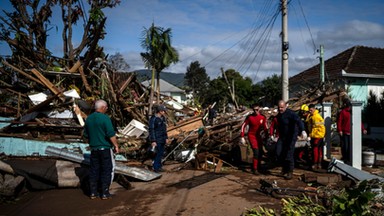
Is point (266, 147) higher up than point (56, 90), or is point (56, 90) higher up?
point (56, 90)

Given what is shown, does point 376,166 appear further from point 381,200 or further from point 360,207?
point 360,207

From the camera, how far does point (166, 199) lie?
6.23 metres

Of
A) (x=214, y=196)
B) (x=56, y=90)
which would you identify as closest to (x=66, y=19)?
(x=56, y=90)

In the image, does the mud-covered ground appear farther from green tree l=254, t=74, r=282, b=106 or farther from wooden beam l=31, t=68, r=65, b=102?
green tree l=254, t=74, r=282, b=106

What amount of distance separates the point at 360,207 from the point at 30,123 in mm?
9917

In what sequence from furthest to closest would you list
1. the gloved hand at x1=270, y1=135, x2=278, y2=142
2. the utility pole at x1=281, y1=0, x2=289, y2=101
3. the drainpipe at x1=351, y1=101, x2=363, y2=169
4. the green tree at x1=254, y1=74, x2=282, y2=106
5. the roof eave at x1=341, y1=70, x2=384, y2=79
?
the green tree at x1=254, y1=74, x2=282, y2=106 < the roof eave at x1=341, y1=70, x2=384, y2=79 < the utility pole at x1=281, y1=0, x2=289, y2=101 < the gloved hand at x1=270, y1=135, x2=278, y2=142 < the drainpipe at x1=351, y1=101, x2=363, y2=169

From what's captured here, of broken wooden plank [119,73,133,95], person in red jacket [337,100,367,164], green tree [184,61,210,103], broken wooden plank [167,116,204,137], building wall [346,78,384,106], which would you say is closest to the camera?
person in red jacket [337,100,367,164]

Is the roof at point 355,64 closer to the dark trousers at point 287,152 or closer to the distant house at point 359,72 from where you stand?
the distant house at point 359,72

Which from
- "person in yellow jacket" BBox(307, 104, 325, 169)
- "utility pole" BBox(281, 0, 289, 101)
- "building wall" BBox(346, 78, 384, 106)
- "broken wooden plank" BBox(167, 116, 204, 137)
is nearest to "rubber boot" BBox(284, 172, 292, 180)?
"person in yellow jacket" BBox(307, 104, 325, 169)

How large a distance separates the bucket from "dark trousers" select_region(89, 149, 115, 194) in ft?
22.9

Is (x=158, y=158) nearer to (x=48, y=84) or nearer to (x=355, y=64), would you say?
(x=48, y=84)

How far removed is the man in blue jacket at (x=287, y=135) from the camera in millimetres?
7539

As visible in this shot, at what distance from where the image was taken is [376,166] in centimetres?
902

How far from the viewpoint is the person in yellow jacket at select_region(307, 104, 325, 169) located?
27.5ft
